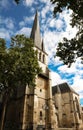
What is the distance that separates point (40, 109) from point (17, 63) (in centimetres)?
1099

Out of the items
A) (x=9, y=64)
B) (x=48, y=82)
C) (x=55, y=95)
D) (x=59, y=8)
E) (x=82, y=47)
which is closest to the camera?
(x=59, y=8)

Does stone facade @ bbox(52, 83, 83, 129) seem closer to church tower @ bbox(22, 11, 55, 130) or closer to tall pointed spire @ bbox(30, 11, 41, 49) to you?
church tower @ bbox(22, 11, 55, 130)

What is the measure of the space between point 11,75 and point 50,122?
39.8ft

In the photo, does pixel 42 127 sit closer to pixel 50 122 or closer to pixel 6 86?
pixel 50 122

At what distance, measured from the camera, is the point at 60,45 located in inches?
462

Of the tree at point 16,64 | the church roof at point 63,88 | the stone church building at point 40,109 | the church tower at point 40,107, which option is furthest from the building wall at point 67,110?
the tree at point 16,64

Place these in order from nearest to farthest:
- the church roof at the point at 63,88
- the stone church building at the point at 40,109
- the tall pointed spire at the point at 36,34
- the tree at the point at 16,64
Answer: the tree at the point at 16,64
the stone church building at the point at 40,109
the tall pointed spire at the point at 36,34
the church roof at the point at 63,88

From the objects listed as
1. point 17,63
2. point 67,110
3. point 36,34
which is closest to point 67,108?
point 67,110

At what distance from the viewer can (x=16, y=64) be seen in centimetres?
1977

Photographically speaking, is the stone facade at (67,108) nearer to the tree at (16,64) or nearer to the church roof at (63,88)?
the church roof at (63,88)

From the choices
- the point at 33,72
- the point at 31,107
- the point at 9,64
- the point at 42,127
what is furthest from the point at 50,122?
the point at 9,64

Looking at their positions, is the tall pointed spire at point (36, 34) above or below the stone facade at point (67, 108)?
above

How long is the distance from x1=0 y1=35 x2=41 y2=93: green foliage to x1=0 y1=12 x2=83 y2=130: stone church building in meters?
5.08

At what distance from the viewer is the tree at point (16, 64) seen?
62.6 feet
